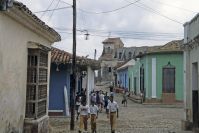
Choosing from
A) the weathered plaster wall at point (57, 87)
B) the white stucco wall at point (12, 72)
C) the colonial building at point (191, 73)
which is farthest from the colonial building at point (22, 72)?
the weathered plaster wall at point (57, 87)

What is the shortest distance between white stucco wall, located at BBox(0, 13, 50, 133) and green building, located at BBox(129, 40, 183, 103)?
28721 millimetres

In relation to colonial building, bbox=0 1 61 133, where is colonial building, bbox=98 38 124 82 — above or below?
above

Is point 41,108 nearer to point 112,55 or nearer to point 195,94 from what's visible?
point 195,94

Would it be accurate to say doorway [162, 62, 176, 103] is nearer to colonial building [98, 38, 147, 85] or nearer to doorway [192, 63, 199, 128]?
doorway [192, 63, 199, 128]

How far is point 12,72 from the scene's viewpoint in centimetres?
1190

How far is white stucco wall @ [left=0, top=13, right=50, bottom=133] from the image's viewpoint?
11.0 metres

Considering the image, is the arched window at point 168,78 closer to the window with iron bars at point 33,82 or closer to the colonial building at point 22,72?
the colonial building at point 22,72

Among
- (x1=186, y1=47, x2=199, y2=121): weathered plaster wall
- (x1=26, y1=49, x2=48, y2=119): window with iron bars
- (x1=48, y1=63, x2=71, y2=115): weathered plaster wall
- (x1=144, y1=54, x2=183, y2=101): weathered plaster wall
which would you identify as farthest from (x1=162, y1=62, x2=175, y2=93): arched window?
(x1=26, y1=49, x2=48, y2=119): window with iron bars

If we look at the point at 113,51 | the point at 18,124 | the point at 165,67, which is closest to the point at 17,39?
the point at 18,124

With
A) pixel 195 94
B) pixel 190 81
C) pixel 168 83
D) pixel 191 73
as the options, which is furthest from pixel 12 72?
pixel 168 83

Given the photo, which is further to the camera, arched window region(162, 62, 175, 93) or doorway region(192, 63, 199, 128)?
arched window region(162, 62, 175, 93)

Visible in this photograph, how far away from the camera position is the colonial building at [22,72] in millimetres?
11180

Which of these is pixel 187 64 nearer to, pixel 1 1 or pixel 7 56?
pixel 7 56

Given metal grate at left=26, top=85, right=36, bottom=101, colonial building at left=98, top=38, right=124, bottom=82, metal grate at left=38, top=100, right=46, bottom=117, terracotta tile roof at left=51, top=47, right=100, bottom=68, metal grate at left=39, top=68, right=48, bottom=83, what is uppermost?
colonial building at left=98, top=38, right=124, bottom=82
